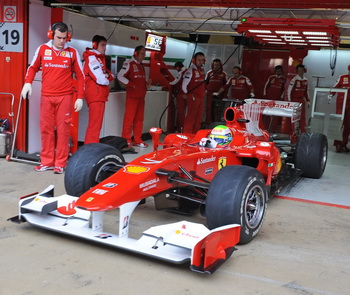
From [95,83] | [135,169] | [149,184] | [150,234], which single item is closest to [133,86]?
[95,83]

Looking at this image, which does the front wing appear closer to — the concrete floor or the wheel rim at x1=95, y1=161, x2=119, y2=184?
the concrete floor

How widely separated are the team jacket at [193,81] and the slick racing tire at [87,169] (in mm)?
5619

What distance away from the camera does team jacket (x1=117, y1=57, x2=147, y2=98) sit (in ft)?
28.3

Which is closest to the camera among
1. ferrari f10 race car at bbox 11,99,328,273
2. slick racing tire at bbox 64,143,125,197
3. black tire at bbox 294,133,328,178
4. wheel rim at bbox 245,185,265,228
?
ferrari f10 race car at bbox 11,99,328,273

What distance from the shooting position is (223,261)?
3.43 m

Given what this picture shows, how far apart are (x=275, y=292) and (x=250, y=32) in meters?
6.07

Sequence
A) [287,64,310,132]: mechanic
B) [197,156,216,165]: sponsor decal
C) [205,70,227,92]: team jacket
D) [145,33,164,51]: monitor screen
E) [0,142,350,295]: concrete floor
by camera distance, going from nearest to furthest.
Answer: [0,142,350,295]: concrete floor < [197,156,216,165]: sponsor decal < [145,33,164,51]: monitor screen < [287,64,310,132]: mechanic < [205,70,227,92]: team jacket

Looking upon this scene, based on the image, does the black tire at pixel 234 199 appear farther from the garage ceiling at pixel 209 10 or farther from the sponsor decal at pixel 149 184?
the garage ceiling at pixel 209 10

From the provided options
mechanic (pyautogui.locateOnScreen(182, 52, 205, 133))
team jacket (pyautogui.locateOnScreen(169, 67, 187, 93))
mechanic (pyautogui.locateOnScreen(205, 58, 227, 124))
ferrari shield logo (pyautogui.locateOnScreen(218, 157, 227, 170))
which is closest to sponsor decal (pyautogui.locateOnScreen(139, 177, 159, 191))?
ferrari shield logo (pyautogui.locateOnScreen(218, 157, 227, 170))

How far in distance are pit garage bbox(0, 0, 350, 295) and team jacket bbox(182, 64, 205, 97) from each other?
0.84 metres

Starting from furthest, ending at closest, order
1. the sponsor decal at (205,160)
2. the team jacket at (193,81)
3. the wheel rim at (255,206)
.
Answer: the team jacket at (193,81) < the sponsor decal at (205,160) < the wheel rim at (255,206)

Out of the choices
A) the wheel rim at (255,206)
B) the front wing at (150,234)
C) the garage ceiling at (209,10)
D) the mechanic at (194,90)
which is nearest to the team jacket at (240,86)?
the garage ceiling at (209,10)

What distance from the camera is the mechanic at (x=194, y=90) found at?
10047 mm

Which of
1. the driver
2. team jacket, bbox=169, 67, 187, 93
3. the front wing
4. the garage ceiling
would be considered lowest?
the front wing
